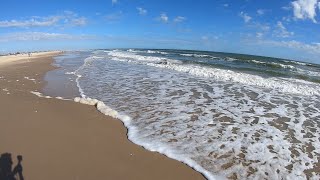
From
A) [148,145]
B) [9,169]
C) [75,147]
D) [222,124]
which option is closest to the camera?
[9,169]

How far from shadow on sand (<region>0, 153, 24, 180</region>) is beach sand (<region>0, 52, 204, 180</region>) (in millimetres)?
101

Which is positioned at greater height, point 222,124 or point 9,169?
point 222,124

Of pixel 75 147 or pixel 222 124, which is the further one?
pixel 222 124

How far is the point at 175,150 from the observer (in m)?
6.58

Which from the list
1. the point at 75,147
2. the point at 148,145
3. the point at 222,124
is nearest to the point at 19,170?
the point at 75,147

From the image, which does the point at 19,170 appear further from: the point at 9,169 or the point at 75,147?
the point at 75,147

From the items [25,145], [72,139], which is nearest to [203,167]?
[72,139]

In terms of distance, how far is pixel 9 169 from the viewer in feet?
17.4

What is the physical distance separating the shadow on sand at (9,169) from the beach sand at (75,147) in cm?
10

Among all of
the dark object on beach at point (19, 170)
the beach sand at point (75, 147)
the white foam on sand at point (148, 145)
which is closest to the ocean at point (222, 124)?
the white foam on sand at point (148, 145)

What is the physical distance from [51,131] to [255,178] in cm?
497

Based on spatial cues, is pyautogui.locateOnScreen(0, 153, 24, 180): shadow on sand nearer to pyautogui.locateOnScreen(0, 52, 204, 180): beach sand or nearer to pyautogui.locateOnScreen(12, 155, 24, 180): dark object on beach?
pyautogui.locateOnScreen(12, 155, 24, 180): dark object on beach

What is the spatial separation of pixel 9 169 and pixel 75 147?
1425 mm

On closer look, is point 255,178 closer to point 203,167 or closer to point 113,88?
point 203,167
